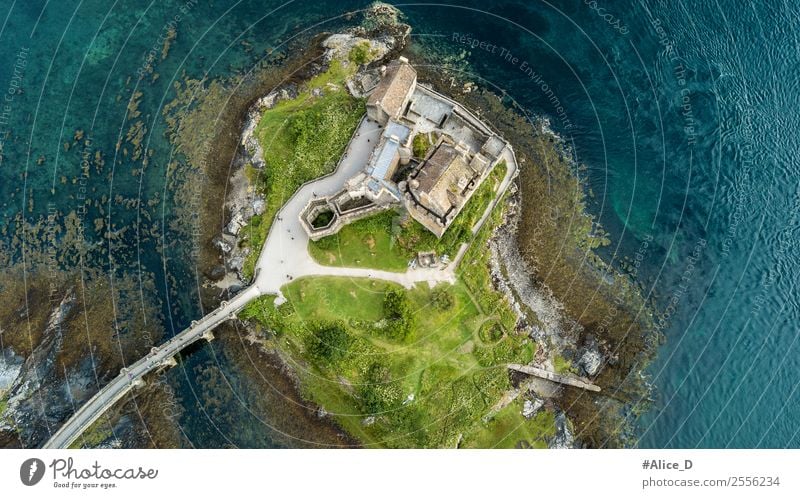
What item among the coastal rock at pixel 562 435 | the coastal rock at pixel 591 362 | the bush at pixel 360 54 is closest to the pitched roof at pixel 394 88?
the bush at pixel 360 54

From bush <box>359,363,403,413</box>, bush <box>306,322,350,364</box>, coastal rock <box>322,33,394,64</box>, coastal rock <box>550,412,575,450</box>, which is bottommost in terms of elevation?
coastal rock <box>550,412,575,450</box>

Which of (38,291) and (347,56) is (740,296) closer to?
(347,56)

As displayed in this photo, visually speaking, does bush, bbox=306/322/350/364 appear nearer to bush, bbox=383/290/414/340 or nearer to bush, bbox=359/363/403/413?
bush, bbox=359/363/403/413

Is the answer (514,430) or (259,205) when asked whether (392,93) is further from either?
(514,430)

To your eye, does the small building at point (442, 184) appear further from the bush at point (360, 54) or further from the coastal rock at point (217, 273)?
the coastal rock at point (217, 273)

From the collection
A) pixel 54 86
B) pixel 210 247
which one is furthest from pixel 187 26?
pixel 210 247

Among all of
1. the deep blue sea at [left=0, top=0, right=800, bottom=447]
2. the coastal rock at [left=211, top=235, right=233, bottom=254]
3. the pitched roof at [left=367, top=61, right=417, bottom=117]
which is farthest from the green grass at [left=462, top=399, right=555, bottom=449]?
the pitched roof at [left=367, top=61, right=417, bottom=117]

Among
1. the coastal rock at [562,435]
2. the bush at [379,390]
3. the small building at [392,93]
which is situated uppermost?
the small building at [392,93]
